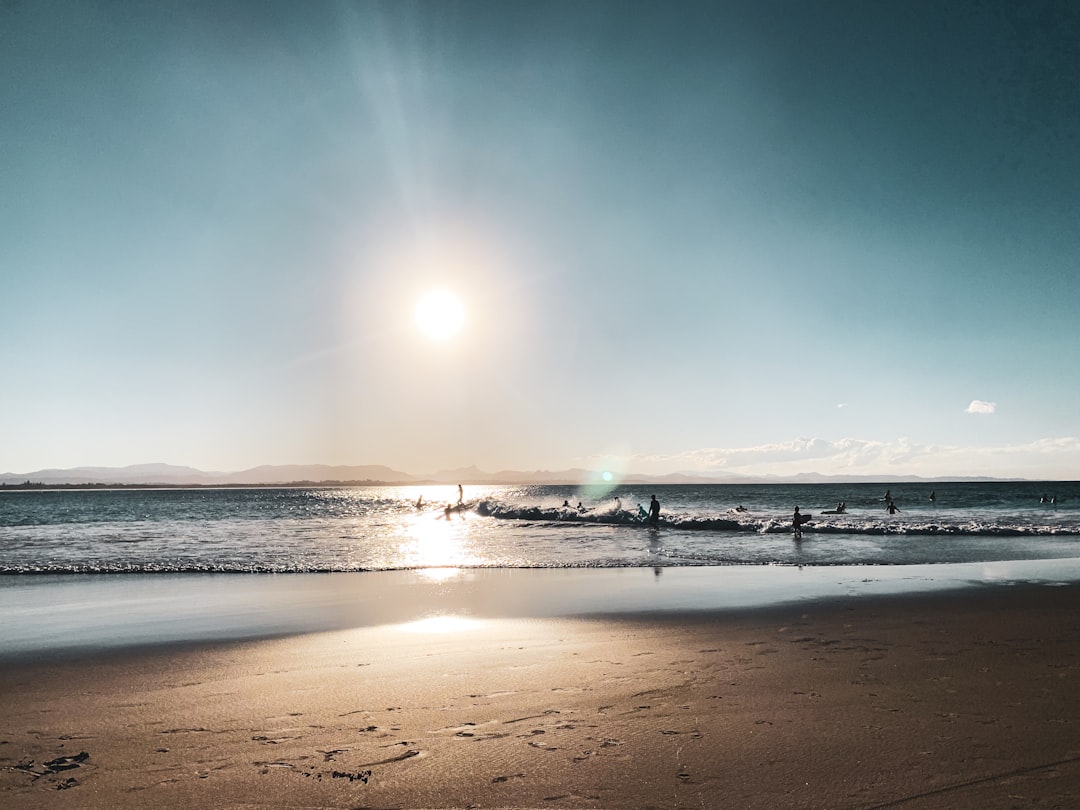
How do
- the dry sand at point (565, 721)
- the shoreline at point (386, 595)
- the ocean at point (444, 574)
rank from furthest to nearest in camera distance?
the ocean at point (444, 574) → the shoreline at point (386, 595) → the dry sand at point (565, 721)

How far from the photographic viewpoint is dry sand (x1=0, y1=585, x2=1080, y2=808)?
5184 mm

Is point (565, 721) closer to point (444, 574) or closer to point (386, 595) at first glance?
point (386, 595)

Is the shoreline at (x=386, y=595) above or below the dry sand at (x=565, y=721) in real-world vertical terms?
below

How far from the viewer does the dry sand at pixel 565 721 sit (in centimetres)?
518

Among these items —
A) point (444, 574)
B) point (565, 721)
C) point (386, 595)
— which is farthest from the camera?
point (444, 574)

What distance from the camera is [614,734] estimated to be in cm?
631

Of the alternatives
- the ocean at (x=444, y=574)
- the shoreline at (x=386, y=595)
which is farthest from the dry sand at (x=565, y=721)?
the ocean at (x=444, y=574)

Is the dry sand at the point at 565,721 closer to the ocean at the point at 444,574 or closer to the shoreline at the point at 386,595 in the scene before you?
the shoreline at the point at 386,595

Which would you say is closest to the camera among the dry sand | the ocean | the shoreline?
the dry sand

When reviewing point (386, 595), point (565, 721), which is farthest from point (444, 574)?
point (565, 721)

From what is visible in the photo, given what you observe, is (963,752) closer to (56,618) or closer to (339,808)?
(339,808)

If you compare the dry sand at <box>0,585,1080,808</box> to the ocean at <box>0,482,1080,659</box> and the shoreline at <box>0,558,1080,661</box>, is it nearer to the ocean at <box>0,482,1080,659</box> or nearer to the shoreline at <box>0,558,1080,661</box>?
the shoreline at <box>0,558,1080,661</box>

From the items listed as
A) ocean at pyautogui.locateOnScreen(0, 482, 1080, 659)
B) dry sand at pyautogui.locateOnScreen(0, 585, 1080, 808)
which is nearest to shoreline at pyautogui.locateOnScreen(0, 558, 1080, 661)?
ocean at pyautogui.locateOnScreen(0, 482, 1080, 659)

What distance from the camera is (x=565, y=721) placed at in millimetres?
6730
